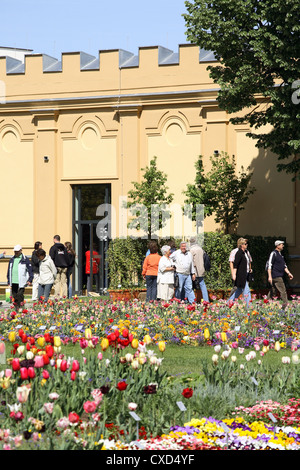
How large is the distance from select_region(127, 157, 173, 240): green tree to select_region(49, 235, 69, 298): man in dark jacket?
436 cm

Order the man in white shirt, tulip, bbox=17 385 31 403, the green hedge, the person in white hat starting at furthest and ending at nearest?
the green hedge < the man in white shirt < the person in white hat < tulip, bbox=17 385 31 403

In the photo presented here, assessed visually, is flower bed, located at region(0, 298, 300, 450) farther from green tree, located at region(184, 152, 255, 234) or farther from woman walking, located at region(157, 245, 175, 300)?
green tree, located at region(184, 152, 255, 234)

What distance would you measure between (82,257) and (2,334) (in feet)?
47.9

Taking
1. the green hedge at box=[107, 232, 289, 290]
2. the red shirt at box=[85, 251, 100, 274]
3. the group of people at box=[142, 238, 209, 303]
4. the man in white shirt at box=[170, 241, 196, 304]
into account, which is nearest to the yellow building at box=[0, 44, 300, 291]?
the red shirt at box=[85, 251, 100, 274]

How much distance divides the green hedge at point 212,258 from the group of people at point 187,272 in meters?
3.74

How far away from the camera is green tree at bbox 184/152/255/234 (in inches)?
973

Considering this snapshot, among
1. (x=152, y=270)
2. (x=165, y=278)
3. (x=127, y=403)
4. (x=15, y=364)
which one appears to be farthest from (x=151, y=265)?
(x=15, y=364)

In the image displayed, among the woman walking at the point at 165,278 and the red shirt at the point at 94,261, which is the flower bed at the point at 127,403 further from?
the red shirt at the point at 94,261

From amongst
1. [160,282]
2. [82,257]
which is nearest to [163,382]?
[160,282]

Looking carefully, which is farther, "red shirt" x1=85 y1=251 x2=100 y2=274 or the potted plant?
"red shirt" x1=85 y1=251 x2=100 y2=274

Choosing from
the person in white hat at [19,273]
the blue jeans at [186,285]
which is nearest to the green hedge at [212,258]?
the blue jeans at [186,285]

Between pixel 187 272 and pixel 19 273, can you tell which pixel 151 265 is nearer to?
pixel 187 272

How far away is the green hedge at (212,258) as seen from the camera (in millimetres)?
23781
